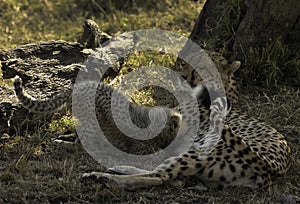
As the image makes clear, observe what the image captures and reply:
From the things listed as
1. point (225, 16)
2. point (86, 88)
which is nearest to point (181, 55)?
point (225, 16)

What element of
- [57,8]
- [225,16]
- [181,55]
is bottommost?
[57,8]

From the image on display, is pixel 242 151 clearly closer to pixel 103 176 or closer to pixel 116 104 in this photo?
pixel 103 176

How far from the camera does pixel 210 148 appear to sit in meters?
3.85

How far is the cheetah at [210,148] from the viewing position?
368cm

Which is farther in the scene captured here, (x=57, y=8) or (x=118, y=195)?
(x=57, y=8)

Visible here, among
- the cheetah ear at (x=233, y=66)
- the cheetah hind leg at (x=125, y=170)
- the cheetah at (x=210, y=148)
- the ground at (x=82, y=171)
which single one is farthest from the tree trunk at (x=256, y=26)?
the cheetah hind leg at (x=125, y=170)

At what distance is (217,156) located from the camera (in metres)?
3.77

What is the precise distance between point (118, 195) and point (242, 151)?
2.47 feet

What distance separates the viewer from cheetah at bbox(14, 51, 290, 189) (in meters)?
3.68

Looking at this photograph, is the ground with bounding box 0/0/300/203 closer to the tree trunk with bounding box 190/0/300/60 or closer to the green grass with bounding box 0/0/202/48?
the tree trunk with bounding box 190/0/300/60

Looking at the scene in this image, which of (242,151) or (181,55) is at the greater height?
(242,151)

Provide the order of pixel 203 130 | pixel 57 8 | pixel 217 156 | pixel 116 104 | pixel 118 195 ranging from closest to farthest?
1. pixel 118 195
2. pixel 217 156
3. pixel 203 130
4. pixel 116 104
5. pixel 57 8

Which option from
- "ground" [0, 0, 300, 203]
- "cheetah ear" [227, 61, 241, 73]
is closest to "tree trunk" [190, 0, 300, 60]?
"ground" [0, 0, 300, 203]

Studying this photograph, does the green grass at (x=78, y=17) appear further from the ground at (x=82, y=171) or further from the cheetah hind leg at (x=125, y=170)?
the cheetah hind leg at (x=125, y=170)
